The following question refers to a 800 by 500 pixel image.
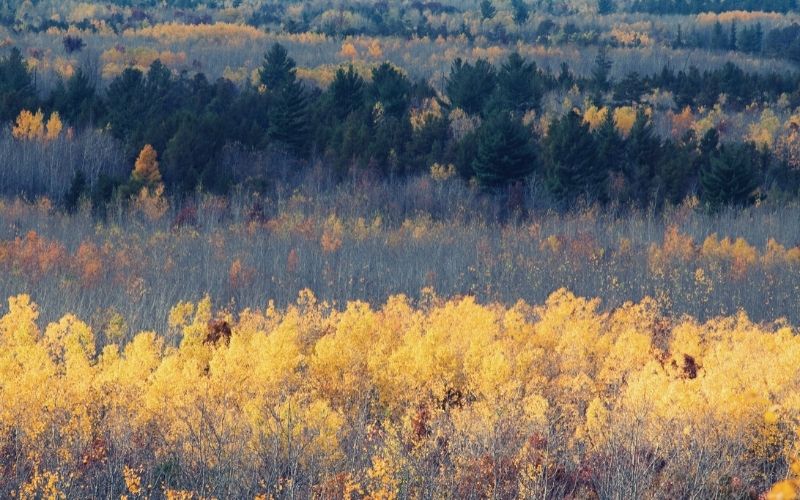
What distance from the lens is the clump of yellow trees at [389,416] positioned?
34.5ft

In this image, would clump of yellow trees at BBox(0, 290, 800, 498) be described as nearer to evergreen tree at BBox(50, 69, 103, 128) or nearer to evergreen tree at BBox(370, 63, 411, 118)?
evergreen tree at BBox(50, 69, 103, 128)

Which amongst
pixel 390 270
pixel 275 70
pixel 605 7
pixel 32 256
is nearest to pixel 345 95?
pixel 275 70

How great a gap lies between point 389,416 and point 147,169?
25.3 m

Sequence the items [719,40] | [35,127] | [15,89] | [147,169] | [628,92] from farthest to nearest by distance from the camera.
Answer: [719,40] → [628,92] → [15,89] → [35,127] → [147,169]

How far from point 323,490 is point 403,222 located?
2589 cm

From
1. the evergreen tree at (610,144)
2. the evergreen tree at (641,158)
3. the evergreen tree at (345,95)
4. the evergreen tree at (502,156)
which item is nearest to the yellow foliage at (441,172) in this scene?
the evergreen tree at (502,156)

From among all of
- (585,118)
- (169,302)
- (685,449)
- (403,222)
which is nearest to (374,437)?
(685,449)

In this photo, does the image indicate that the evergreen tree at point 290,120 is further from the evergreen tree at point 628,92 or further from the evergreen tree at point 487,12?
the evergreen tree at point 487,12

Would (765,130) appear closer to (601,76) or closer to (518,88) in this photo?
(518,88)

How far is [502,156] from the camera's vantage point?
38781 millimetres

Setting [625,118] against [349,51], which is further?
[349,51]

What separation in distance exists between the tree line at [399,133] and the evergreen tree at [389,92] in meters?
0.07

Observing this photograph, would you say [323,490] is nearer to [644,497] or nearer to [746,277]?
[644,497]

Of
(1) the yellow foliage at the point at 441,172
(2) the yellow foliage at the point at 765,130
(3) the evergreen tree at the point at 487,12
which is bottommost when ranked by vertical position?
(1) the yellow foliage at the point at 441,172
